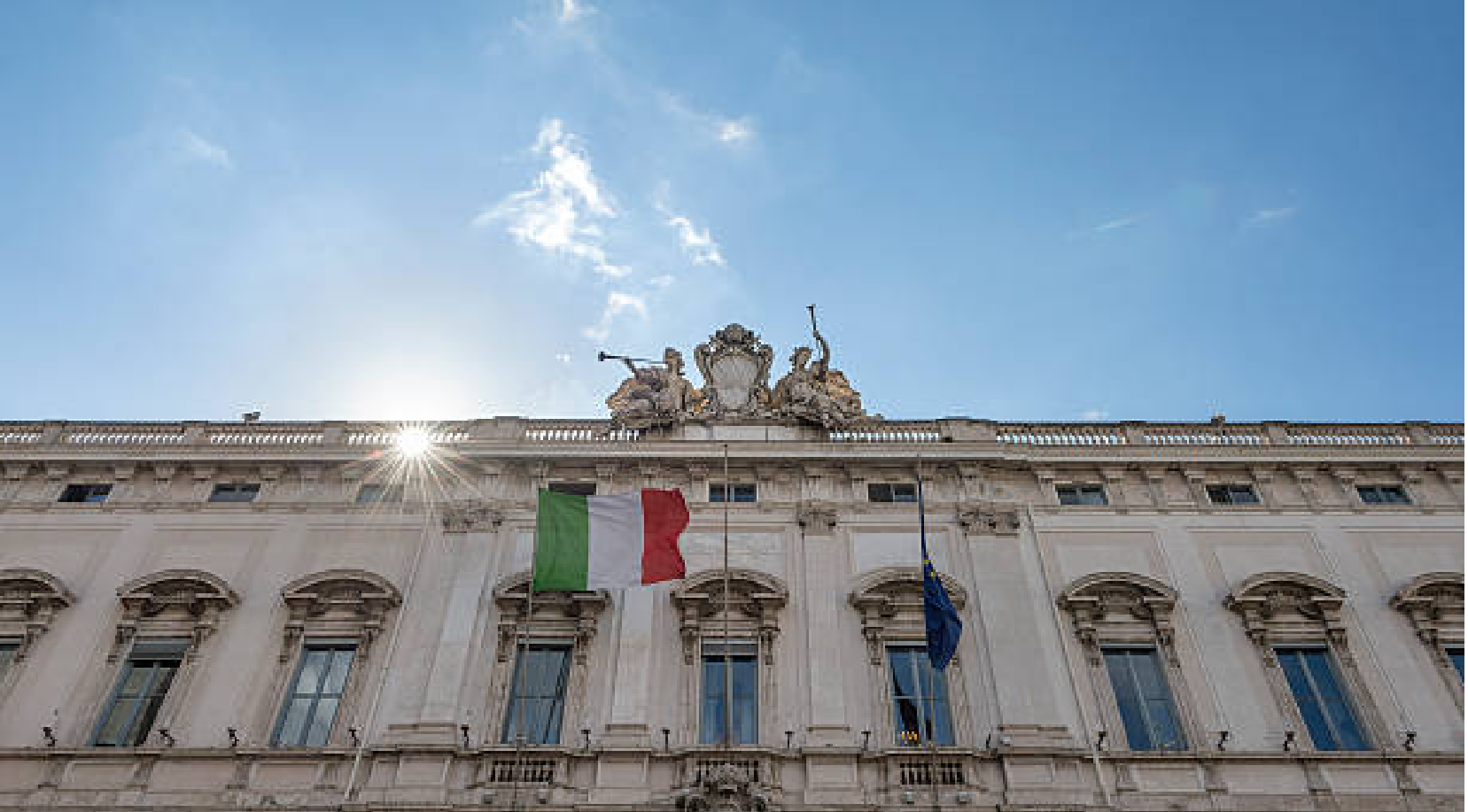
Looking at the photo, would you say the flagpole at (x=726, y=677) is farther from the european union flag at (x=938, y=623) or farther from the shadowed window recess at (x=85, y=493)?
the shadowed window recess at (x=85, y=493)

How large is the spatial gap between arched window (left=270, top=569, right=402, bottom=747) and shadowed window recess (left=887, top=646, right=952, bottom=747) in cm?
954

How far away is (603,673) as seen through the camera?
59.6ft

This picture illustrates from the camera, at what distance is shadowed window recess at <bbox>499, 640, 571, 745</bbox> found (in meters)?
17.5

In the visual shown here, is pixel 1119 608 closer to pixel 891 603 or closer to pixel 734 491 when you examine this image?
pixel 891 603

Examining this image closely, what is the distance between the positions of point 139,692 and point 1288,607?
2150 centimetres

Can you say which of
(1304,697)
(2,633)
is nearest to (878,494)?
(1304,697)

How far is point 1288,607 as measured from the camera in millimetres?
19172

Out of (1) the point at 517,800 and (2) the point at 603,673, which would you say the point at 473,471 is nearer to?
(2) the point at 603,673

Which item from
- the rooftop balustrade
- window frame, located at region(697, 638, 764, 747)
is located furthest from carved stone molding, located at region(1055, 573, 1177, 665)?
window frame, located at region(697, 638, 764, 747)

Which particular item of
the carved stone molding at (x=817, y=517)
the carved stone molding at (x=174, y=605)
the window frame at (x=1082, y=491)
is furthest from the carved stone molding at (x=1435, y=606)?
the carved stone molding at (x=174, y=605)

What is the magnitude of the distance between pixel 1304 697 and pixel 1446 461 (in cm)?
774

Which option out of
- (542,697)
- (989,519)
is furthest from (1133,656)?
(542,697)

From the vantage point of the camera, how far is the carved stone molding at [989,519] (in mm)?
20500

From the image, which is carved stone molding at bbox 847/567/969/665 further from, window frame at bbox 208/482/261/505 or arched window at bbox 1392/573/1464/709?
window frame at bbox 208/482/261/505
